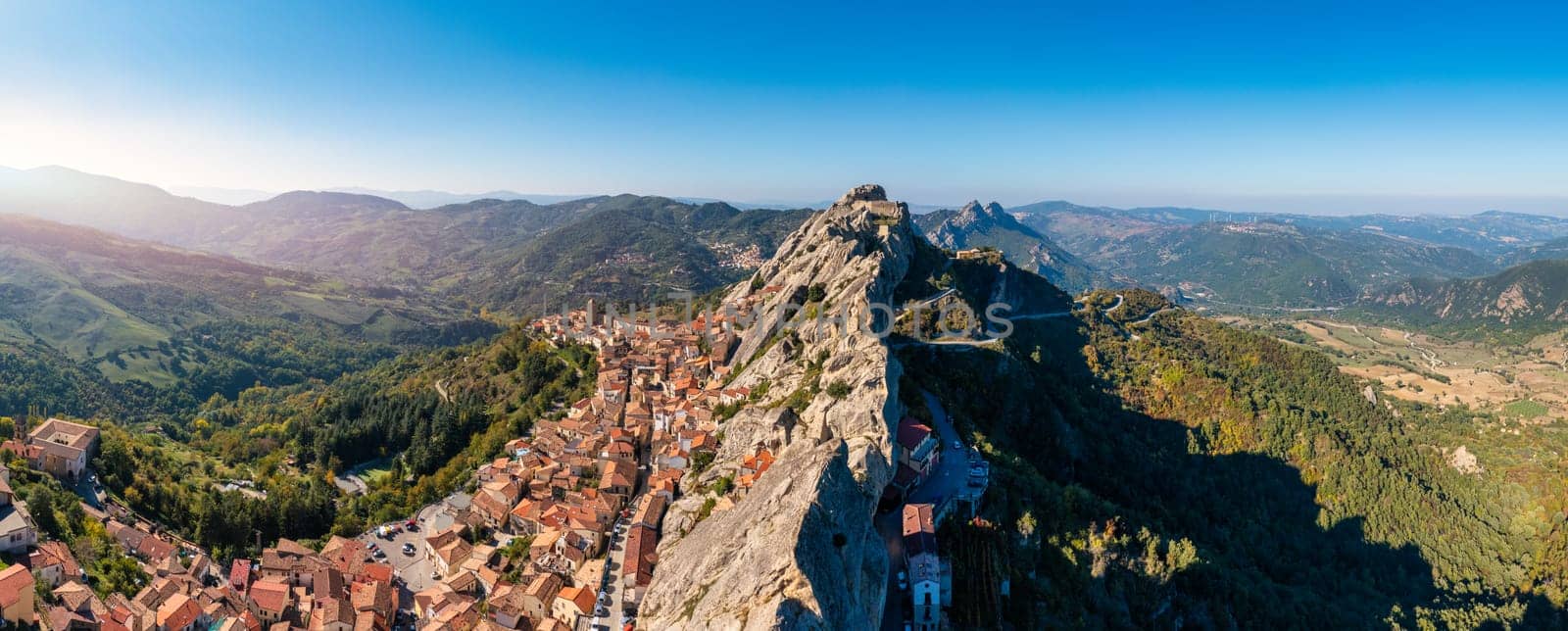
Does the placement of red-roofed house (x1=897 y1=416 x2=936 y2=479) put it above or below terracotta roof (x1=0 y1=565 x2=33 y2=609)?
above

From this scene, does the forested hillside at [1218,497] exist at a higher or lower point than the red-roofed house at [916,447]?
lower

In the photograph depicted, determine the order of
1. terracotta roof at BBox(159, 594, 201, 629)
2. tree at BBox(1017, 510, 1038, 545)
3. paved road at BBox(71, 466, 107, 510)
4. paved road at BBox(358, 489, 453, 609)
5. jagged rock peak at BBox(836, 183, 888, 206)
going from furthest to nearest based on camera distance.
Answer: jagged rock peak at BBox(836, 183, 888, 206)
paved road at BBox(71, 466, 107, 510)
paved road at BBox(358, 489, 453, 609)
tree at BBox(1017, 510, 1038, 545)
terracotta roof at BBox(159, 594, 201, 629)

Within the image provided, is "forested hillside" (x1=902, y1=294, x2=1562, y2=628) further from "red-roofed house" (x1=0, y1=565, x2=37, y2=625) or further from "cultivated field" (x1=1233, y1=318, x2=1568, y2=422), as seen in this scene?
"red-roofed house" (x1=0, y1=565, x2=37, y2=625)

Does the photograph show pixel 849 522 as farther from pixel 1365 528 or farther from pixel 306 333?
pixel 306 333

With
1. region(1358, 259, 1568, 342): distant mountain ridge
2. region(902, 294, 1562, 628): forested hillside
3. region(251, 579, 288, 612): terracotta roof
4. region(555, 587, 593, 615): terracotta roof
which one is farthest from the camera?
region(1358, 259, 1568, 342): distant mountain ridge

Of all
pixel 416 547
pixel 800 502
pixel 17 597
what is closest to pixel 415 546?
pixel 416 547

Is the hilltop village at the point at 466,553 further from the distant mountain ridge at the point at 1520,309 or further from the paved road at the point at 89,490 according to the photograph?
the distant mountain ridge at the point at 1520,309

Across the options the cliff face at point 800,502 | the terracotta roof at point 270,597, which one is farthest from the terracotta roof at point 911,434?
the terracotta roof at point 270,597

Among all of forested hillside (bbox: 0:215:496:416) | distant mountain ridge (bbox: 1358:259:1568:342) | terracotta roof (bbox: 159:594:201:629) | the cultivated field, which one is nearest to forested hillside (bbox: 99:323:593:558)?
terracotta roof (bbox: 159:594:201:629)
